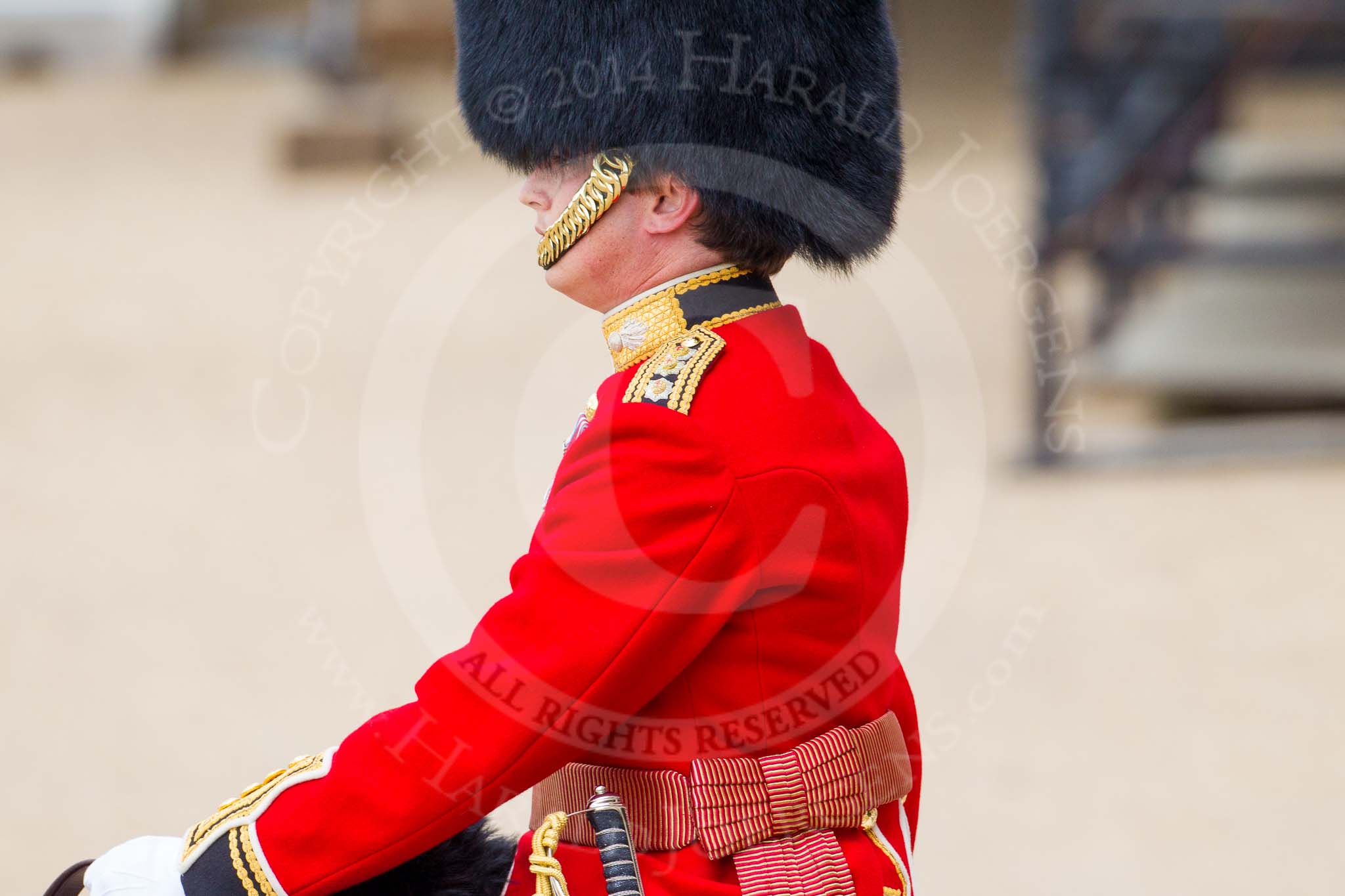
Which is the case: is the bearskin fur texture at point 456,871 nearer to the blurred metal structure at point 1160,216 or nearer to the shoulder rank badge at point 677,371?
the shoulder rank badge at point 677,371

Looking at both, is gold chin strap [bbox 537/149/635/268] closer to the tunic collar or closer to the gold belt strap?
the tunic collar

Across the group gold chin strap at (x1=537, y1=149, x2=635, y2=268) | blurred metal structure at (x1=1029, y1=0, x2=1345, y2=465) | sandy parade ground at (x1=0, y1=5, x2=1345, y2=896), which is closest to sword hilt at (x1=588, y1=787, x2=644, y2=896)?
gold chin strap at (x1=537, y1=149, x2=635, y2=268)

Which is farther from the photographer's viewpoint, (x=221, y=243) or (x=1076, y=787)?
(x=221, y=243)

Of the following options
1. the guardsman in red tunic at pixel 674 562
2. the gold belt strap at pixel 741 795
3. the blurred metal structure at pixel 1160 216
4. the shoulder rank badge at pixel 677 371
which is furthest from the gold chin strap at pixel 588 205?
the blurred metal structure at pixel 1160 216

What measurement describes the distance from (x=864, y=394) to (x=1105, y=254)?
936mm

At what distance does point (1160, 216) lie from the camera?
594cm

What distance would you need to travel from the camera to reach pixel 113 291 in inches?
280

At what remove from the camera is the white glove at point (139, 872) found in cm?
122

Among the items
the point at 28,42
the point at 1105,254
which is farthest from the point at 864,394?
the point at 28,42

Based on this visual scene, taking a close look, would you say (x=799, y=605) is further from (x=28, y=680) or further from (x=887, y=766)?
(x=28, y=680)

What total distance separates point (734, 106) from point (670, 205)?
13cm

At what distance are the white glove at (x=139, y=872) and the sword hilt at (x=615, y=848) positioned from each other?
0.33 m

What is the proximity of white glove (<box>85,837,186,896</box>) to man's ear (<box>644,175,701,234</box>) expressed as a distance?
0.63 meters

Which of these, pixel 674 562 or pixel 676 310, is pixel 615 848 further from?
pixel 676 310
